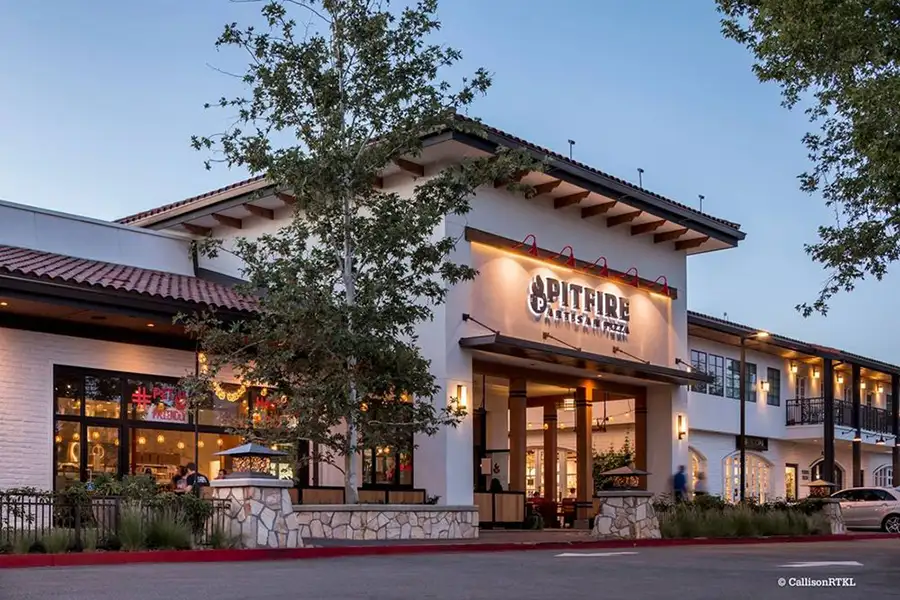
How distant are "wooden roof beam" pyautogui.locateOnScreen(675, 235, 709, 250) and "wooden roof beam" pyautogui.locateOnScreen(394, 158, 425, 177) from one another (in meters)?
9.77

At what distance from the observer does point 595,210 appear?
2853 centimetres

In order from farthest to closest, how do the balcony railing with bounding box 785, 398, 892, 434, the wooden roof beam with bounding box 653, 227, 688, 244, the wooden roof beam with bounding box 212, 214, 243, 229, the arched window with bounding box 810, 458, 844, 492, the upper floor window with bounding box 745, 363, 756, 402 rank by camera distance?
the arched window with bounding box 810, 458, 844, 492, the balcony railing with bounding box 785, 398, 892, 434, the upper floor window with bounding box 745, 363, 756, 402, the wooden roof beam with bounding box 653, 227, 688, 244, the wooden roof beam with bounding box 212, 214, 243, 229

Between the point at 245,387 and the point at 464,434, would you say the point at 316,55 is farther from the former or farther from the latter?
the point at 464,434

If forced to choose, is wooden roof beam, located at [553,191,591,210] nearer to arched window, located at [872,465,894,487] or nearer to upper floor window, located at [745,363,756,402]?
upper floor window, located at [745,363,756,402]

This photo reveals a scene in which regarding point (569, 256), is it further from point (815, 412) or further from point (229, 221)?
point (815, 412)

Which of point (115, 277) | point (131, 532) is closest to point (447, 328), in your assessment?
point (115, 277)

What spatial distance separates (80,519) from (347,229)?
767 centimetres

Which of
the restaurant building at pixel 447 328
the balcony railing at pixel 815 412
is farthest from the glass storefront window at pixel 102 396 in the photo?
the balcony railing at pixel 815 412

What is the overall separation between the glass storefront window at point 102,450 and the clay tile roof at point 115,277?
9.18 feet

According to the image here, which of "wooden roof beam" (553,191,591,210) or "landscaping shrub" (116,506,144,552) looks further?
"wooden roof beam" (553,191,591,210)

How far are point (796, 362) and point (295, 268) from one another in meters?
28.5

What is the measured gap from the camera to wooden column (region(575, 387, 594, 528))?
99.5 ft

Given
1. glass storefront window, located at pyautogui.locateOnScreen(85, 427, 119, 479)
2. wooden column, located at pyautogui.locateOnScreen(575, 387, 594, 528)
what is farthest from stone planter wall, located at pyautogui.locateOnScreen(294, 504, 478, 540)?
wooden column, located at pyautogui.locateOnScreen(575, 387, 594, 528)

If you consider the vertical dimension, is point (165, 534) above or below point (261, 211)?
below
